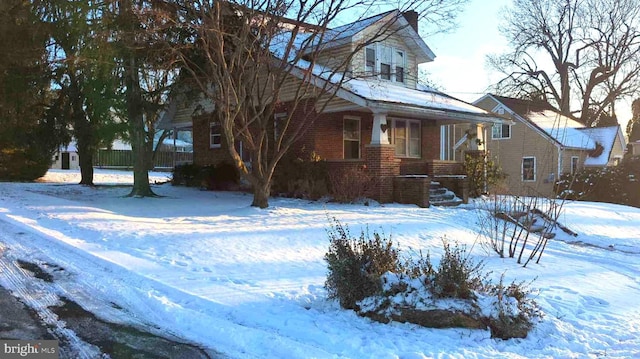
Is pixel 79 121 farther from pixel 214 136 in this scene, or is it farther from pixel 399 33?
pixel 399 33

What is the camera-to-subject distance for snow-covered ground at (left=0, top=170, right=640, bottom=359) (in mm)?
4785

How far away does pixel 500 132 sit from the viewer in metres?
33.5

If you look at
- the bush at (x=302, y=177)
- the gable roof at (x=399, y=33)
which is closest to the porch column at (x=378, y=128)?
the bush at (x=302, y=177)

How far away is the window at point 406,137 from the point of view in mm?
19953

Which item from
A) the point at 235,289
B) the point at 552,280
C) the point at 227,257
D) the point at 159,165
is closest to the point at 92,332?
the point at 235,289

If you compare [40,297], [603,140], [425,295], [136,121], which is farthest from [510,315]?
[603,140]

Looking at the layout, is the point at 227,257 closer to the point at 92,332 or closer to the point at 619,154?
the point at 92,332

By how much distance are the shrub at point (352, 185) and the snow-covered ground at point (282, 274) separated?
3.67ft

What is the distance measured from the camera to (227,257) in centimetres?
794

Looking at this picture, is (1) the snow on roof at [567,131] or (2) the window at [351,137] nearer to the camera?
(2) the window at [351,137]

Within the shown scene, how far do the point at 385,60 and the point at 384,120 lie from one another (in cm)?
534

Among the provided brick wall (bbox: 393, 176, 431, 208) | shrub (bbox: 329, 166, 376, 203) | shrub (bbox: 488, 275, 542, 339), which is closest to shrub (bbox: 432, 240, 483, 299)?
shrub (bbox: 488, 275, 542, 339)

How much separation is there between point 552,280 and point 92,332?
6.38m

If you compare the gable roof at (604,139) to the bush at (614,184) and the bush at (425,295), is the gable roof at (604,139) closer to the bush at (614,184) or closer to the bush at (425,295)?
the bush at (614,184)
